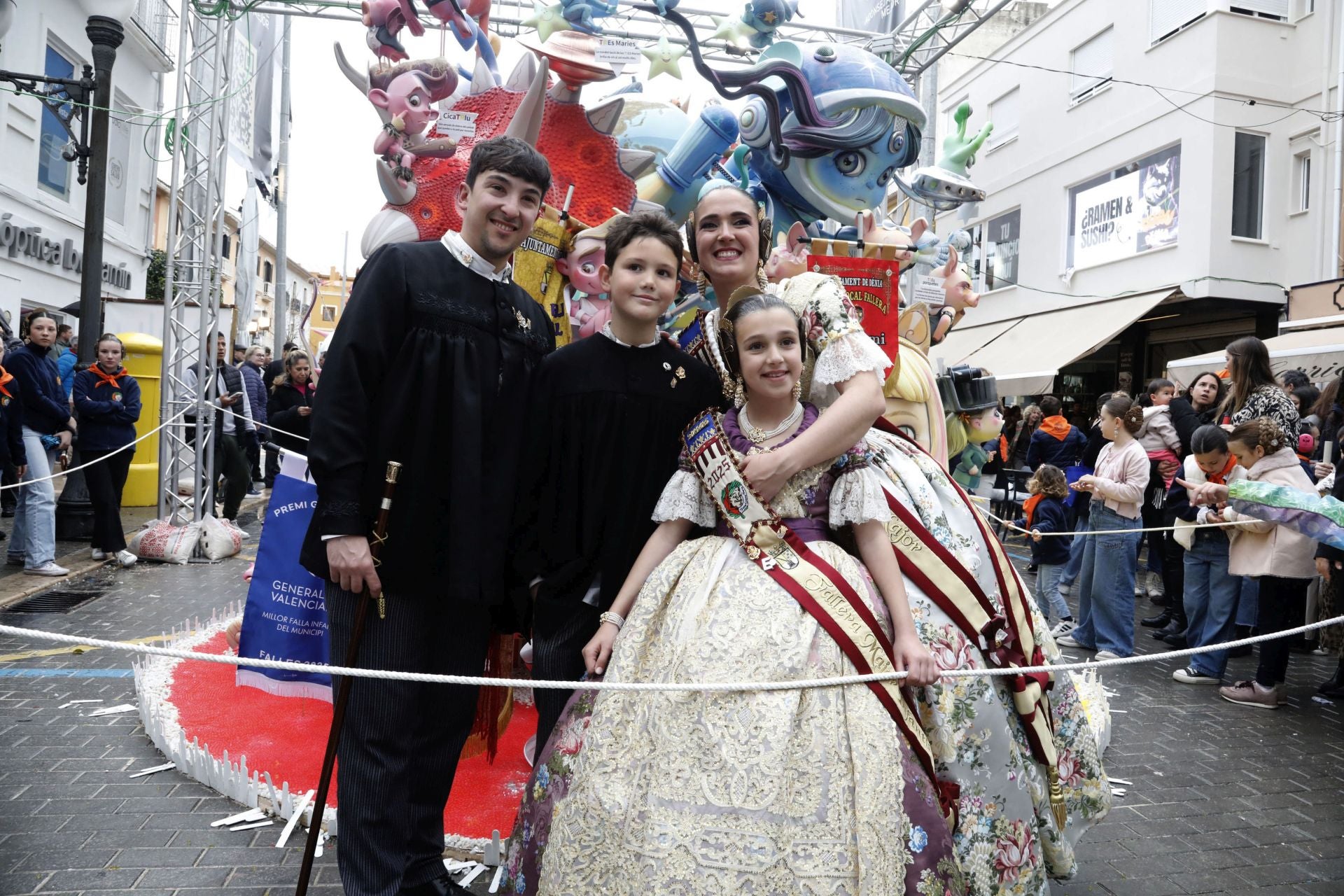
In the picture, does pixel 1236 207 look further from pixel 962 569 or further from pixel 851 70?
pixel 962 569

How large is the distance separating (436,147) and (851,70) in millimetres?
1983

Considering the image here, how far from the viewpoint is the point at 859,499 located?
85.7 inches

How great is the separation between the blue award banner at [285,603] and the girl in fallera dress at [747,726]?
212cm

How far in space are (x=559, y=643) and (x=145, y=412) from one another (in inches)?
379

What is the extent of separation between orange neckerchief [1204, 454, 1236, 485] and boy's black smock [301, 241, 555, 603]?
4.68 metres

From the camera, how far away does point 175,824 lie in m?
3.12

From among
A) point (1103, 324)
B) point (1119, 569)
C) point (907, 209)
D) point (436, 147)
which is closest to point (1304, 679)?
point (1119, 569)

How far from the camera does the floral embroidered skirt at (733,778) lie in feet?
5.95

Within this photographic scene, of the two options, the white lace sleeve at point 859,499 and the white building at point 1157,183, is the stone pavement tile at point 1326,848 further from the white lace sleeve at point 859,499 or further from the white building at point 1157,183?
the white building at point 1157,183

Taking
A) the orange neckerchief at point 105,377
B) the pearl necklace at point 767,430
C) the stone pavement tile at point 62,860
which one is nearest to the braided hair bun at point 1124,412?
the pearl necklace at point 767,430

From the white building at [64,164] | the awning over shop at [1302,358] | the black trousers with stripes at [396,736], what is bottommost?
the black trousers with stripes at [396,736]

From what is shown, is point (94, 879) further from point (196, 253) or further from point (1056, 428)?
point (1056, 428)

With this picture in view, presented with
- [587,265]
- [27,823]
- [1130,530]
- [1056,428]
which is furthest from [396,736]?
[1056,428]

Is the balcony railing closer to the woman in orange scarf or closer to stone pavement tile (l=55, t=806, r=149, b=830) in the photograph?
the woman in orange scarf
